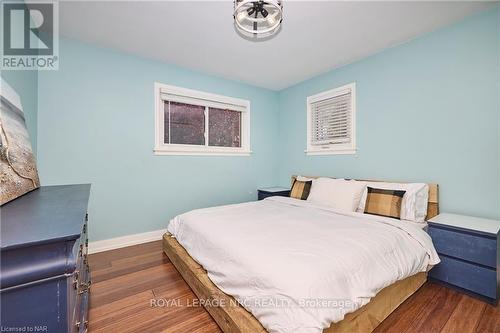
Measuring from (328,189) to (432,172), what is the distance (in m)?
1.08

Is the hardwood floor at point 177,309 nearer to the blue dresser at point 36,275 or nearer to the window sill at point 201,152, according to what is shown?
the blue dresser at point 36,275

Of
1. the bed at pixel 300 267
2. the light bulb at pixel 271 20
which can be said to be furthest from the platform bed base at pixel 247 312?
the light bulb at pixel 271 20

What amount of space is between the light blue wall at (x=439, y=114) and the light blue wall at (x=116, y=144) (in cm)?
226

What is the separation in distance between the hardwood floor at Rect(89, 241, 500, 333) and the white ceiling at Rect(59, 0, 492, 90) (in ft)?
8.19

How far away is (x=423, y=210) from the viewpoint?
226cm

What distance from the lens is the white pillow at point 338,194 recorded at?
8.18 ft

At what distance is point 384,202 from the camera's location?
92.2 inches

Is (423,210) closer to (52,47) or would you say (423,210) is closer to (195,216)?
(195,216)

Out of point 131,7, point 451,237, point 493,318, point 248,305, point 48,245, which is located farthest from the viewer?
point 131,7

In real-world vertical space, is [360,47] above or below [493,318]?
above

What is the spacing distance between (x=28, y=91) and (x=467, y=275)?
4132 millimetres

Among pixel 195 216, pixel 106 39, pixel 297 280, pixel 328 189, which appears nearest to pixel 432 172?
pixel 328 189

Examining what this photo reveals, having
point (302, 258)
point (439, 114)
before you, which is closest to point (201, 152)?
point (302, 258)

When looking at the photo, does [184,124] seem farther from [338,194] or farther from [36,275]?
[36,275]
